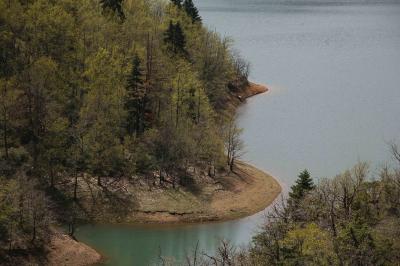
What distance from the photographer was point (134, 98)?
71.1 metres

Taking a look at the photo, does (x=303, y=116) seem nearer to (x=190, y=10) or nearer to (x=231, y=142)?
(x=231, y=142)

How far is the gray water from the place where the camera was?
58.2 meters

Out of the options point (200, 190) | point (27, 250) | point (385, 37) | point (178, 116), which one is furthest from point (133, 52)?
point (385, 37)

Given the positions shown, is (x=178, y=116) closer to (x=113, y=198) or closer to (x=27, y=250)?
(x=113, y=198)

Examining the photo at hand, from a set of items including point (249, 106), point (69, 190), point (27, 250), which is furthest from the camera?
point (249, 106)

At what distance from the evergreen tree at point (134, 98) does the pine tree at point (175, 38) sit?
1581 cm

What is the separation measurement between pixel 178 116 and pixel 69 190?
17.0 meters

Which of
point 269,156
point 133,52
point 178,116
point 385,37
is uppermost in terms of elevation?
point 385,37

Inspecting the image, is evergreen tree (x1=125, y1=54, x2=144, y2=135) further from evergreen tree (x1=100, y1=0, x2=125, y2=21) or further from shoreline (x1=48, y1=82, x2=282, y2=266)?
evergreen tree (x1=100, y1=0, x2=125, y2=21)

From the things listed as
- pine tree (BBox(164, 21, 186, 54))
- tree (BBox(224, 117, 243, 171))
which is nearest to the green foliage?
tree (BBox(224, 117, 243, 171))

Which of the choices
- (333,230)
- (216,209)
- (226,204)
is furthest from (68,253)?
Result: (333,230)

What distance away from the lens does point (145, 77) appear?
75500 mm

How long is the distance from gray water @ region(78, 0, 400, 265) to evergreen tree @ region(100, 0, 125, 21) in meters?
25.1

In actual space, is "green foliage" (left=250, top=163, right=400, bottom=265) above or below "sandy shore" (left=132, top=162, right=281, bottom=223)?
above
